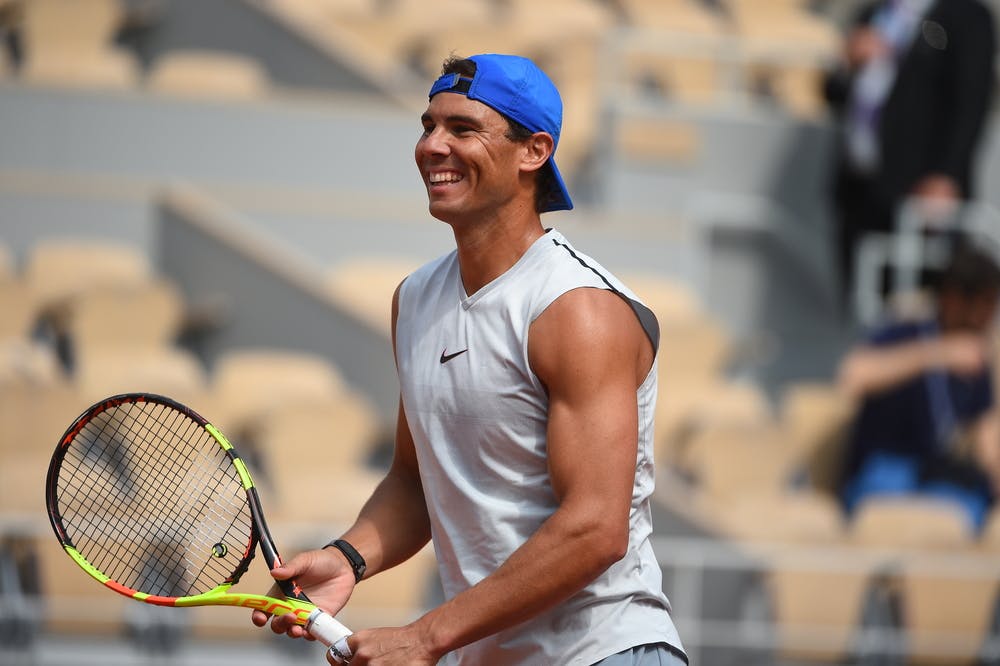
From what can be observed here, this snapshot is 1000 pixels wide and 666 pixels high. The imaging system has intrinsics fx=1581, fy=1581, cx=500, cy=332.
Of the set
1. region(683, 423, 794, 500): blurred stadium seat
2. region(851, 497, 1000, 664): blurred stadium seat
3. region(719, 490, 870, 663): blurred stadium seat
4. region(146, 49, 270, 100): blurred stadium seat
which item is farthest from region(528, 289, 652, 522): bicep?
region(146, 49, 270, 100): blurred stadium seat

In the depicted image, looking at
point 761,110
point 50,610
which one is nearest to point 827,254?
point 761,110

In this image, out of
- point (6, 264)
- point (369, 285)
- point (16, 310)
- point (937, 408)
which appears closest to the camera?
point (937, 408)

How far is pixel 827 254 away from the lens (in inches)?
364

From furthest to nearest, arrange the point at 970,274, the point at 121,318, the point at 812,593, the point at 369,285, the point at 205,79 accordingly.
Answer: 1. the point at 205,79
2. the point at 369,285
3. the point at 121,318
4. the point at 970,274
5. the point at 812,593

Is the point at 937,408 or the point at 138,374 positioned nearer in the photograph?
the point at 937,408

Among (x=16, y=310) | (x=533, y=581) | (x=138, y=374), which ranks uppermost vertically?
(x=533, y=581)

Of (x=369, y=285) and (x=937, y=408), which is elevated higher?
(x=369, y=285)

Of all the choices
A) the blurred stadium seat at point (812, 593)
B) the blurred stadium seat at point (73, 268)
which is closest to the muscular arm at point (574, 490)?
the blurred stadium seat at point (812, 593)

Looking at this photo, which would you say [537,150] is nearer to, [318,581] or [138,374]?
[318,581]

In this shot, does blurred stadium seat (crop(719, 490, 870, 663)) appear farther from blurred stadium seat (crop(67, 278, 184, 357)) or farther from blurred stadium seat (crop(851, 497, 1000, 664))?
blurred stadium seat (crop(67, 278, 184, 357))

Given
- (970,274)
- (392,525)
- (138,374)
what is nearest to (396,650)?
(392,525)

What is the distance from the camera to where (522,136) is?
7.77ft

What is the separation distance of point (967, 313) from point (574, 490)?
14.7 feet

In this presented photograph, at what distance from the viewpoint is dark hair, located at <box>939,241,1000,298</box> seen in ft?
19.7
